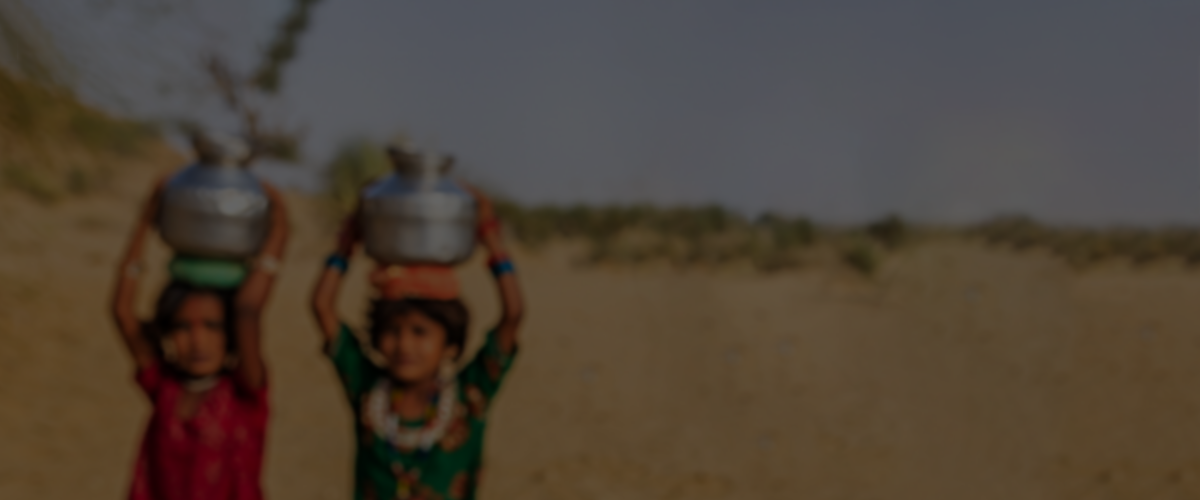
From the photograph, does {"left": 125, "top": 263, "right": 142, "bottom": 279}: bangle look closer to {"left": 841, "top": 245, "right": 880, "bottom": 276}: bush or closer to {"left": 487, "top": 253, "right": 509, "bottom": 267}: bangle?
{"left": 487, "top": 253, "right": 509, "bottom": 267}: bangle

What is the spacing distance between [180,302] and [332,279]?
0.42 meters

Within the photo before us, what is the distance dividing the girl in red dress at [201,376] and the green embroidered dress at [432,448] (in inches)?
10.2

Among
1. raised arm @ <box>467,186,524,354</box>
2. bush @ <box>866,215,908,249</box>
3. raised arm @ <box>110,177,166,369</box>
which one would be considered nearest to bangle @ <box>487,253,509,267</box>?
raised arm @ <box>467,186,524,354</box>

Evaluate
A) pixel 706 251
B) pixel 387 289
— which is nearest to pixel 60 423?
pixel 387 289

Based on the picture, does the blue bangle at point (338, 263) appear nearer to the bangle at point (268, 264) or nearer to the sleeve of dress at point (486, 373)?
the bangle at point (268, 264)

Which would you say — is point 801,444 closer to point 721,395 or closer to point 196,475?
point 721,395

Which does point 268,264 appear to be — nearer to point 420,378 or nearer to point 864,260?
point 420,378

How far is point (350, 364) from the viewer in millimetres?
3086

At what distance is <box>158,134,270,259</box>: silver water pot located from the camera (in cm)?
280

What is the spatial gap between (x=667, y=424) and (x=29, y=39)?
463 centimetres

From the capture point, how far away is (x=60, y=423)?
7.08 m

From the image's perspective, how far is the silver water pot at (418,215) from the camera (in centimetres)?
284

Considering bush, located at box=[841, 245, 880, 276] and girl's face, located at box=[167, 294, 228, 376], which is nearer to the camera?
girl's face, located at box=[167, 294, 228, 376]

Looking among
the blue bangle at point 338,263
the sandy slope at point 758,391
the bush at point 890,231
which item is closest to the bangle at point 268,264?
the blue bangle at point 338,263
